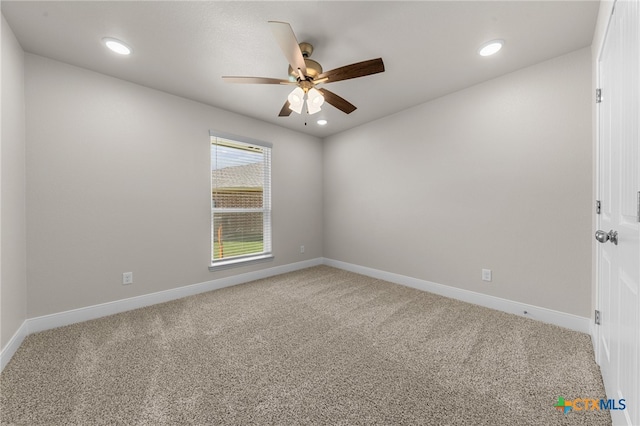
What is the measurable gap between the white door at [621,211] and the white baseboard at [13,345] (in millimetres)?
3446

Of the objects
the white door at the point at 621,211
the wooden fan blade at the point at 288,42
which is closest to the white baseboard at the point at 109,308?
the wooden fan blade at the point at 288,42

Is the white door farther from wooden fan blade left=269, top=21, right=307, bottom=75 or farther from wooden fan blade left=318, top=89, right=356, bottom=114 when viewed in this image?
wooden fan blade left=318, top=89, right=356, bottom=114

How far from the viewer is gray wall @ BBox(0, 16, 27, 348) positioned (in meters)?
1.74

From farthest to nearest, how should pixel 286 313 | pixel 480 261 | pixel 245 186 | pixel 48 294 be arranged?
1. pixel 245 186
2. pixel 480 261
3. pixel 286 313
4. pixel 48 294

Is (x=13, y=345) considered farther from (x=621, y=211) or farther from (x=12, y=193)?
(x=621, y=211)

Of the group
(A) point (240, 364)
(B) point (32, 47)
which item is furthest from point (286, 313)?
(B) point (32, 47)

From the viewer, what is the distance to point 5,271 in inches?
69.2

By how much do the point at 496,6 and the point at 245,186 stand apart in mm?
3278

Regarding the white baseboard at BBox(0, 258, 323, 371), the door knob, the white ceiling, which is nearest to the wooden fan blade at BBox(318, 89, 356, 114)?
the white ceiling

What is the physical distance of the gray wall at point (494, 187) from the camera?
2.17 m

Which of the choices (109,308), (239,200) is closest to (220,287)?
(109,308)

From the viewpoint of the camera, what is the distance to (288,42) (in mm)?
1605

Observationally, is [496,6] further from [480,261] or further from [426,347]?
[426,347]

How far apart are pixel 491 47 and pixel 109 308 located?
14.5 ft
